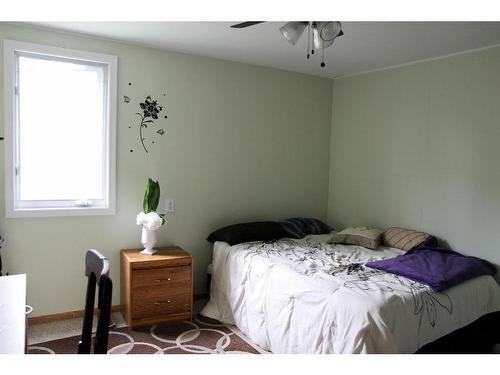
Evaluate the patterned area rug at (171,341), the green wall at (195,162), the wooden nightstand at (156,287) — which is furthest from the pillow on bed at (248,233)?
the patterned area rug at (171,341)

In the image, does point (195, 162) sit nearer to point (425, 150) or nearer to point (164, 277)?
point (164, 277)

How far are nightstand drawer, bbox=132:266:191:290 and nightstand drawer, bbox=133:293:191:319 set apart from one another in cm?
9

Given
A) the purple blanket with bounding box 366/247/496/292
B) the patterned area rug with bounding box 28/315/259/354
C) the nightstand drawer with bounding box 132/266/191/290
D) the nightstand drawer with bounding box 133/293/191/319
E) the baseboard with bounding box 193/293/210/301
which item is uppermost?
the purple blanket with bounding box 366/247/496/292

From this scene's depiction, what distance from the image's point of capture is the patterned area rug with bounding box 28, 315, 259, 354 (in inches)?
105

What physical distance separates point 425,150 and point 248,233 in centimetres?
171

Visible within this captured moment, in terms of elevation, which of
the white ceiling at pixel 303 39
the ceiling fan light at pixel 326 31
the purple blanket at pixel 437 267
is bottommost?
the purple blanket at pixel 437 267

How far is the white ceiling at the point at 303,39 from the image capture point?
262cm

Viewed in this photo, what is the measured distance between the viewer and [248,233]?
11.3ft

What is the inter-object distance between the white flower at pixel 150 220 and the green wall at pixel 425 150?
207cm

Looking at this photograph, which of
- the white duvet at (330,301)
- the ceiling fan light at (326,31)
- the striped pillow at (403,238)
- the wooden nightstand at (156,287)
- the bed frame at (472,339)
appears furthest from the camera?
the striped pillow at (403,238)

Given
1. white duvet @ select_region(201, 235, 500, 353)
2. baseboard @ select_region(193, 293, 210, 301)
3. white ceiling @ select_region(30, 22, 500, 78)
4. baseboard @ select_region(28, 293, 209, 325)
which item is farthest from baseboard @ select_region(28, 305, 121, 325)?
white ceiling @ select_region(30, 22, 500, 78)

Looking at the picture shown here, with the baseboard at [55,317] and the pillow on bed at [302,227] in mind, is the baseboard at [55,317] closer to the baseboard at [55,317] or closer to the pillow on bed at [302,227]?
the baseboard at [55,317]

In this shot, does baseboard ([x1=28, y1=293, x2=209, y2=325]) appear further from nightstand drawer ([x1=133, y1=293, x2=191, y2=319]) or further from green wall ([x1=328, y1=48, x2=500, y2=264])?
green wall ([x1=328, y1=48, x2=500, y2=264])

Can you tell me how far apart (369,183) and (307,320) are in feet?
6.43
